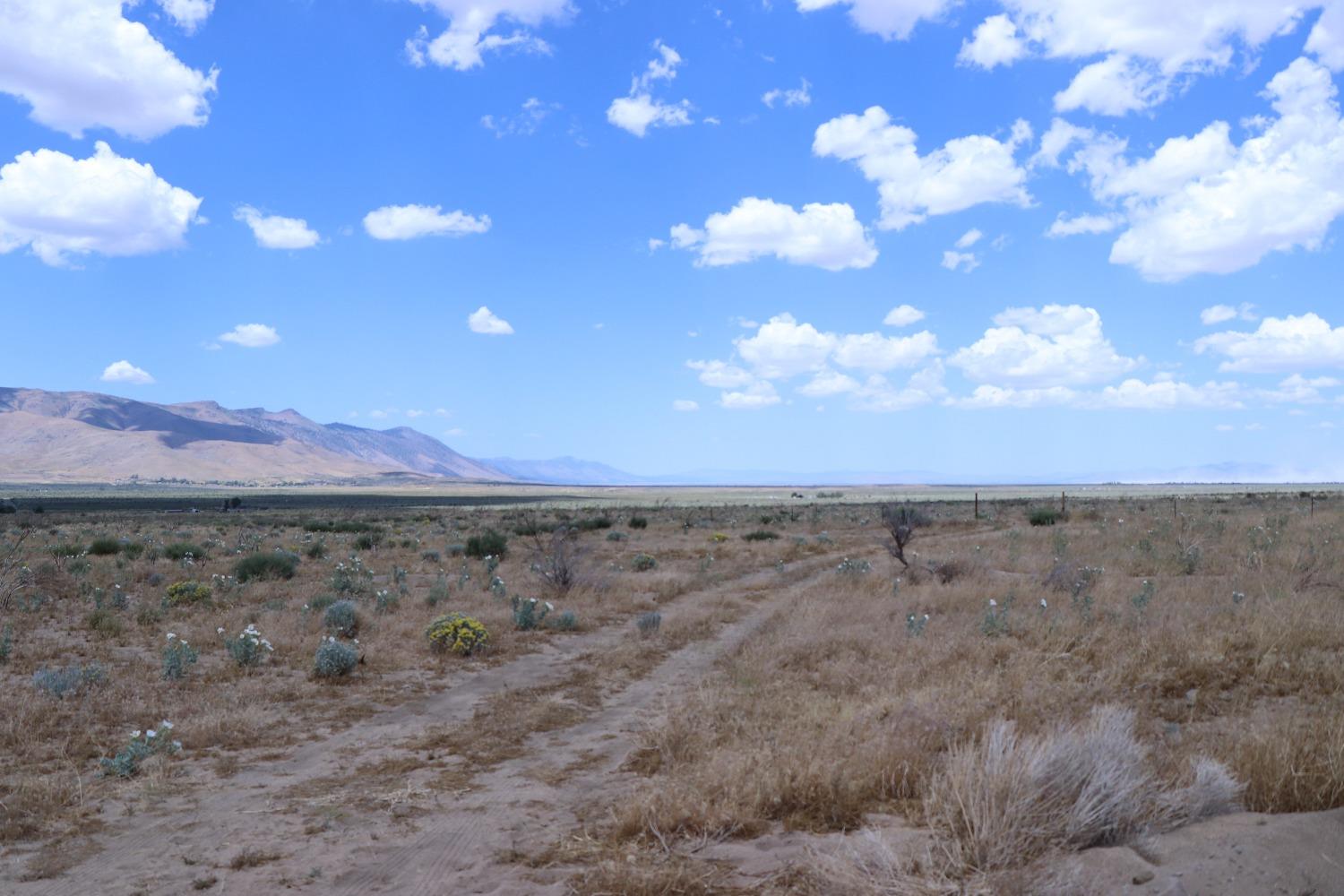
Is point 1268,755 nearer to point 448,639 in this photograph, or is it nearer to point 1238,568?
point 448,639

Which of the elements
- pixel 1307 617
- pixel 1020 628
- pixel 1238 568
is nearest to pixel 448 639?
pixel 1020 628

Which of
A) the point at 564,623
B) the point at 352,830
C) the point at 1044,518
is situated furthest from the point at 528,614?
the point at 1044,518

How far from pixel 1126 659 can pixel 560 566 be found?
1247cm

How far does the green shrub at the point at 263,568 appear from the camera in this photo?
65.7 ft

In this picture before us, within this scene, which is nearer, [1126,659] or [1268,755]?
[1268,755]

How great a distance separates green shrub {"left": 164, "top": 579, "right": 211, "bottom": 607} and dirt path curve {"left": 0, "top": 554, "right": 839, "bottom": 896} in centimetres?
937

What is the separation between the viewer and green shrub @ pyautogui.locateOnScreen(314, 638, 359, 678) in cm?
1103

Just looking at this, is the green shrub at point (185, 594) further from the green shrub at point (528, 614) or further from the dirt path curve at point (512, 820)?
the dirt path curve at point (512, 820)

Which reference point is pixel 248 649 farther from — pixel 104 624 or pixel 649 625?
pixel 649 625

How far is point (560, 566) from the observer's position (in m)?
19.1

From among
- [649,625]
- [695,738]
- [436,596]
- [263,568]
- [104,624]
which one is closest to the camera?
[695,738]

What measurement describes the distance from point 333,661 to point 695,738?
588cm

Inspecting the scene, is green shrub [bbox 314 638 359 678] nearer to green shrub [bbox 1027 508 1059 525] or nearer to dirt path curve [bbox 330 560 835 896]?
dirt path curve [bbox 330 560 835 896]

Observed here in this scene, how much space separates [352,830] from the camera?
609 cm
